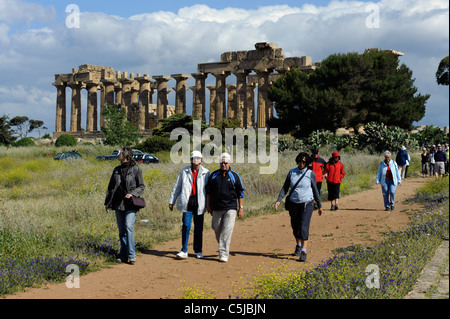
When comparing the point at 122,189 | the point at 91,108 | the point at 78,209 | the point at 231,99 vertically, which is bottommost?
the point at 78,209

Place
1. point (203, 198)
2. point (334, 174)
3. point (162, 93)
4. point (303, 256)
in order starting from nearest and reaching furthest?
point (303, 256)
point (203, 198)
point (334, 174)
point (162, 93)

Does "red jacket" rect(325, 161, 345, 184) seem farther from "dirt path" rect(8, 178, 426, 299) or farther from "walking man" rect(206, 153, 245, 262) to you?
"walking man" rect(206, 153, 245, 262)

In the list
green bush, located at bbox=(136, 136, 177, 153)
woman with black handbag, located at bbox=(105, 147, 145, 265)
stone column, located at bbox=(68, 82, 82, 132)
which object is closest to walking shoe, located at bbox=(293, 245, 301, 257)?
woman with black handbag, located at bbox=(105, 147, 145, 265)

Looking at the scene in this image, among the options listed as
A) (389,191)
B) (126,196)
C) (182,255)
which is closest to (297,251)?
(182,255)

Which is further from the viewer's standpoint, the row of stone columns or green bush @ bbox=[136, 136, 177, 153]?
the row of stone columns

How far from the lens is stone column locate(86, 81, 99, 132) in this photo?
60594 mm

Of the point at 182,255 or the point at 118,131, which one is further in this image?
the point at 118,131

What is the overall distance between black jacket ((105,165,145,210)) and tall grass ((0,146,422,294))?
3.49 feet

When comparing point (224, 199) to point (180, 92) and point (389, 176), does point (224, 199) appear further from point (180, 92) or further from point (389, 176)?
point (180, 92)

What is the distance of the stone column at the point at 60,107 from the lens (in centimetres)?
6166

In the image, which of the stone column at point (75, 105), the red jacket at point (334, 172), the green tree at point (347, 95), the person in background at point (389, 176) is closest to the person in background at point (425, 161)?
the person in background at point (389, 176)

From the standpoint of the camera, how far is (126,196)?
9227mm

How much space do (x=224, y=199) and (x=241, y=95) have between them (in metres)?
41.9
